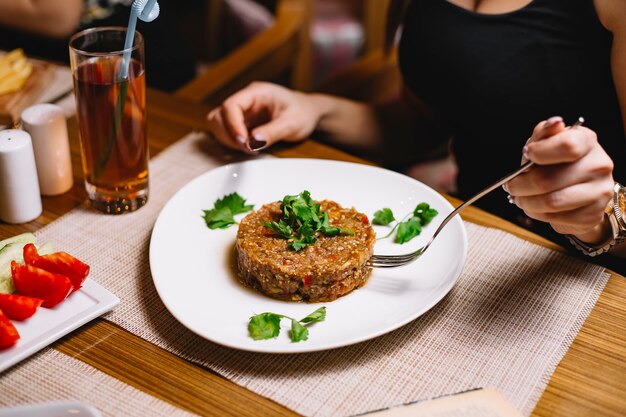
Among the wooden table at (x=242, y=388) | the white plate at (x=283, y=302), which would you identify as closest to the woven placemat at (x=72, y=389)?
the wooden table at (x=242, y=388)

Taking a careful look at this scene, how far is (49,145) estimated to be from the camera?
1.35 metres

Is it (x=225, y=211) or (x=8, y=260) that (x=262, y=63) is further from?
(x=8, y=260)

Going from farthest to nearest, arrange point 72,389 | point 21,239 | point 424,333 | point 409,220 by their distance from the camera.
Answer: point 409,220, point 21,239, point 424,333, point 72,389

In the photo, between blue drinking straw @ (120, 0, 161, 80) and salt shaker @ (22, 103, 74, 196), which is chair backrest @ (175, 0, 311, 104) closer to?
salt shaker @ (22, 103, 74, 196)

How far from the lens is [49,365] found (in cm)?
100

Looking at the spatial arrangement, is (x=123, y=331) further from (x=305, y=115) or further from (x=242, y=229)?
(x=305, y=115)

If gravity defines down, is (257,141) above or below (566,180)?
below

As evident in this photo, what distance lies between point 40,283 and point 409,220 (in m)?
0.67

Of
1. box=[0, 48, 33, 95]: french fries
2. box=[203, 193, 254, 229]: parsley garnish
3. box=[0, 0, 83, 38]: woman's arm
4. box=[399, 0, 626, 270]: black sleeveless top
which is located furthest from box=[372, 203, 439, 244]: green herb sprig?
box=[0, 0, 83, 38]: woman's arm

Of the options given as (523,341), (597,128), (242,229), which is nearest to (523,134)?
(597,128)

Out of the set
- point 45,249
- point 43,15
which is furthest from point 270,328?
point 43,15

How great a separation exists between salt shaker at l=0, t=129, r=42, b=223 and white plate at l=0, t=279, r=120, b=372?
29cm

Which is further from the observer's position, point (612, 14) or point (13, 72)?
point (13, 72)

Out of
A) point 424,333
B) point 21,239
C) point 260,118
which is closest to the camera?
point 424,333
